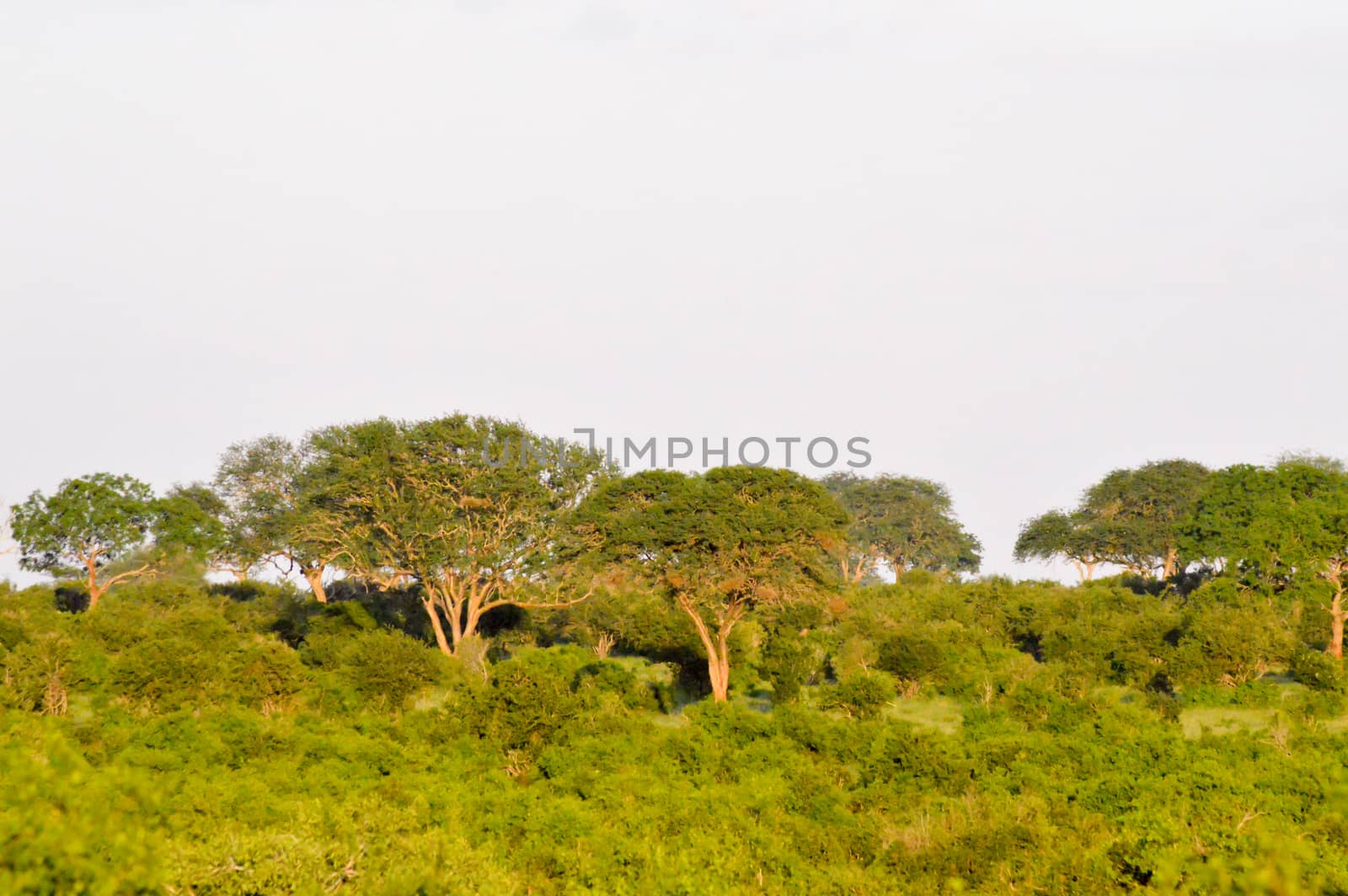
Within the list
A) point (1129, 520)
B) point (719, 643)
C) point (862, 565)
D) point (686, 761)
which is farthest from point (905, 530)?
point (686, 761)

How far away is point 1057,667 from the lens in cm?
4541

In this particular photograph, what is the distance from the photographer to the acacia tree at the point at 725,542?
45.6 meters

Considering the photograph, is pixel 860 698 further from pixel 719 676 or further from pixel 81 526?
pixel 81 526

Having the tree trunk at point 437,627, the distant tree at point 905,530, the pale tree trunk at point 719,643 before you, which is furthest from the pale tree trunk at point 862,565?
the pale tree trunk at point 719,643

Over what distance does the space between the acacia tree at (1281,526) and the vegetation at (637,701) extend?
20 centimetres

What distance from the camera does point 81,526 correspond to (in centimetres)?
7306

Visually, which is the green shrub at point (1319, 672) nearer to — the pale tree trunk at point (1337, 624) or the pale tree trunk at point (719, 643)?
the pale tree trunk at point (1337, 624)

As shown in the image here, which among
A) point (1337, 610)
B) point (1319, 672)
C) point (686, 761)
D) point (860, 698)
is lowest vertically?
point (686, 761)

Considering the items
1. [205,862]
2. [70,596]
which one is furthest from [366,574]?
[205,862]

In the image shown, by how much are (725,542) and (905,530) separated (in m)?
75.1

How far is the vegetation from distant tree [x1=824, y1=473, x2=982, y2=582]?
31970mm

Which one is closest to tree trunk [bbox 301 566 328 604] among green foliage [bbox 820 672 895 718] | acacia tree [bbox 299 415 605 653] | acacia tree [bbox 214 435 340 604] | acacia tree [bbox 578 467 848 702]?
acacia tree [bbox 214 435 340 604]

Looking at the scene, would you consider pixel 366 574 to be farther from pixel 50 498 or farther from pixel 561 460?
pixel 50 498

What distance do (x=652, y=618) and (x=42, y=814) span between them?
145ft
